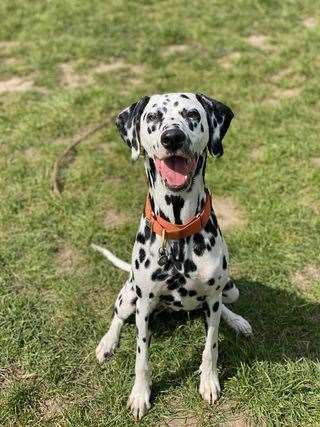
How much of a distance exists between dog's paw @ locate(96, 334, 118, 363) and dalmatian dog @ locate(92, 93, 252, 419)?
19.1 inches

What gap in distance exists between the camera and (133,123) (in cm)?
Answer: 365

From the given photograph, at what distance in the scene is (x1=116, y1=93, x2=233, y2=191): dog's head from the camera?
3.30m

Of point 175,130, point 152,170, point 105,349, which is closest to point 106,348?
point 105,349

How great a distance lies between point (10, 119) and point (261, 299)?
4626 millimetres

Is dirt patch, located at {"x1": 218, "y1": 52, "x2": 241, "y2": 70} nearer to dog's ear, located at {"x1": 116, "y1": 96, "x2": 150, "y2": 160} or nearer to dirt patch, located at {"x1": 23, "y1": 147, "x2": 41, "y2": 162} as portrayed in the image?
dirt patch, located at {"x1": 23, "y1": 147, "x2": 41, "y2": 162}

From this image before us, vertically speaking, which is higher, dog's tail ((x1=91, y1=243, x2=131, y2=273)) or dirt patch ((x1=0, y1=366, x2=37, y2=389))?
dog's tail ((x1=91, y1=243, x2=131, y2=273))

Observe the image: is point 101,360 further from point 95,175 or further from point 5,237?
point 95,175

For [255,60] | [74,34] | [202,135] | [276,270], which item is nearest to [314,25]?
[255,60]

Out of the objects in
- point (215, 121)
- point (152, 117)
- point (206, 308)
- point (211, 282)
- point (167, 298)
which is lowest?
point (206, 308)

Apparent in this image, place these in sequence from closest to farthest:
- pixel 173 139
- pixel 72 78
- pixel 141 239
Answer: pixel 173 139, pixel 141 239, pixel 72 78

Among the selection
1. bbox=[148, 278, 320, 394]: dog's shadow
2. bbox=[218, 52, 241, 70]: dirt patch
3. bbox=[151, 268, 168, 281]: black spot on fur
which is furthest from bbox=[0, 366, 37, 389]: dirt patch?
bbox=[218, 52, 241, 70]: dirt patch

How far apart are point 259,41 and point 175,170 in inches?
282

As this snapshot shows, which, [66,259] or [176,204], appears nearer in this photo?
[176,204]

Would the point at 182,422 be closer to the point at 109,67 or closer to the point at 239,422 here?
the point at 239,422
